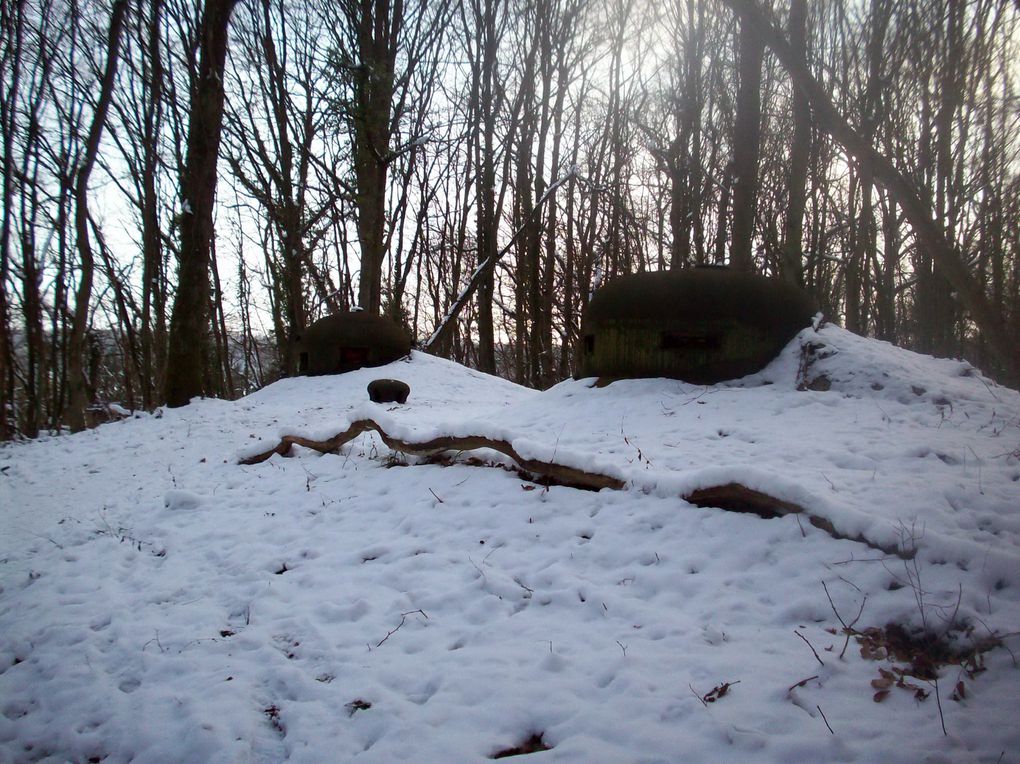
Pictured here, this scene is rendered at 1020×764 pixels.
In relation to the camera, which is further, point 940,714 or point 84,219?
point 84,219

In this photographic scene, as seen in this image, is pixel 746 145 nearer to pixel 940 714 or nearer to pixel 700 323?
pixel 700 323

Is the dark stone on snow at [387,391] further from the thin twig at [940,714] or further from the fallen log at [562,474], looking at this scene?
the thin twig at [940,714]

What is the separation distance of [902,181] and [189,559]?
16.8 ft

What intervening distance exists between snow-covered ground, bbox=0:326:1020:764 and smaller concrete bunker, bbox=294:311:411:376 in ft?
24.8

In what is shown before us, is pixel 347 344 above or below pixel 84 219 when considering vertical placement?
below

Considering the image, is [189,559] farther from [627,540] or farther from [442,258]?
[442,258]

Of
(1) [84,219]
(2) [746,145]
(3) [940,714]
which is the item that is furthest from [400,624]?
(1) [84,219]

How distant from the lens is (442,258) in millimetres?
23203

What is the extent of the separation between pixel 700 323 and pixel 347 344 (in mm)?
8853

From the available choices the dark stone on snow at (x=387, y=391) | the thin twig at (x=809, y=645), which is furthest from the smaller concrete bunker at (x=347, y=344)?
the thin twig at (x=809, y=645)

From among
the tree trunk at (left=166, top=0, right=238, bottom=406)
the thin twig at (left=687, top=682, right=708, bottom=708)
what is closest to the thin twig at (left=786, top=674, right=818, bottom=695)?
the thin twig at (left=687, top=682, right=708, bottom=708)

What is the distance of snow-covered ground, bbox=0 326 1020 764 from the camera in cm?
244

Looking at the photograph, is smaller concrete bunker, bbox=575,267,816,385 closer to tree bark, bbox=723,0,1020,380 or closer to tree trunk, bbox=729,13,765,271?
tree trunk, bbox=729,13,765,271

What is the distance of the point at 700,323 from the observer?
7863 mm
